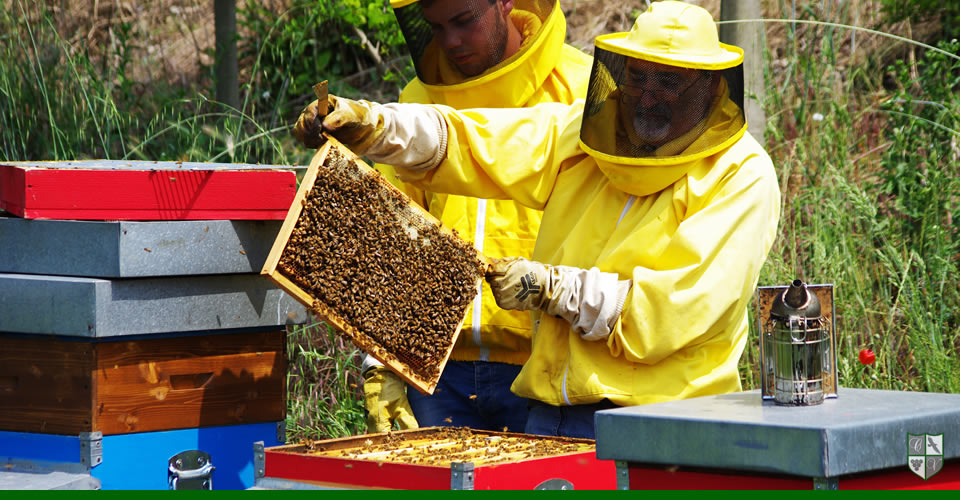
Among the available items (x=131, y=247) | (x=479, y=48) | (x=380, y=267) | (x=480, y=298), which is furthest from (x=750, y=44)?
(x=131, y=247)

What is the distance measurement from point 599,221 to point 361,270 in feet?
2.46

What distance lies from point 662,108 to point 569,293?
61cm

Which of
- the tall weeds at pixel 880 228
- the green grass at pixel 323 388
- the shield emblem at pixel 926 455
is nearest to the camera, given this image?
the shield emblem at pixel 926 455

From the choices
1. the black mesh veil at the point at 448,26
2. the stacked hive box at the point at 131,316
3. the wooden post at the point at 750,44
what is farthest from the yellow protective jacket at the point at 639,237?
the wooden post at the point at 750,44

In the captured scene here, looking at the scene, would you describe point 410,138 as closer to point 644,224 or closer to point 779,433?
point 644,224

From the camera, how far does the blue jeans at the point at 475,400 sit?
372 cm

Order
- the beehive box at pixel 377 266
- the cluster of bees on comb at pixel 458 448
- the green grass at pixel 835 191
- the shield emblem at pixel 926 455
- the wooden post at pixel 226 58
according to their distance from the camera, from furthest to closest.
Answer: the wooden post at pixel 226 58, the green grass at pixel 835 191, the beehive box at pixel 377 266, the cluster of bees on comb at pixel 458 448, the shield emblem at pixel 926 455

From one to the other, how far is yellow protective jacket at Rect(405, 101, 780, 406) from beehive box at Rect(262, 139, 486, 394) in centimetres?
27

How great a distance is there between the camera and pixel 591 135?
3152 millimetres

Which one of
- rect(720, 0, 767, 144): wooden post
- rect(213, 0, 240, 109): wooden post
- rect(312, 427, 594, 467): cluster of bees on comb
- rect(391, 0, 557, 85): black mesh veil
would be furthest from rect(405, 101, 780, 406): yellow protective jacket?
rect(213, 0, 240, 109): wooden post

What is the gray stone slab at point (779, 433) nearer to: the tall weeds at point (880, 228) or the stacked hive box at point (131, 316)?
the stacked hive box at point (131, 316)

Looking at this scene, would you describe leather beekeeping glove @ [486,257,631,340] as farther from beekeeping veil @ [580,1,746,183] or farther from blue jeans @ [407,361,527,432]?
blue jeans @ [407,361,527,432]

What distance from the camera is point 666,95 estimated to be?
3.06 m

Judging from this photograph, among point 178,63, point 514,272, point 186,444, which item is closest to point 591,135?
point 514,272
